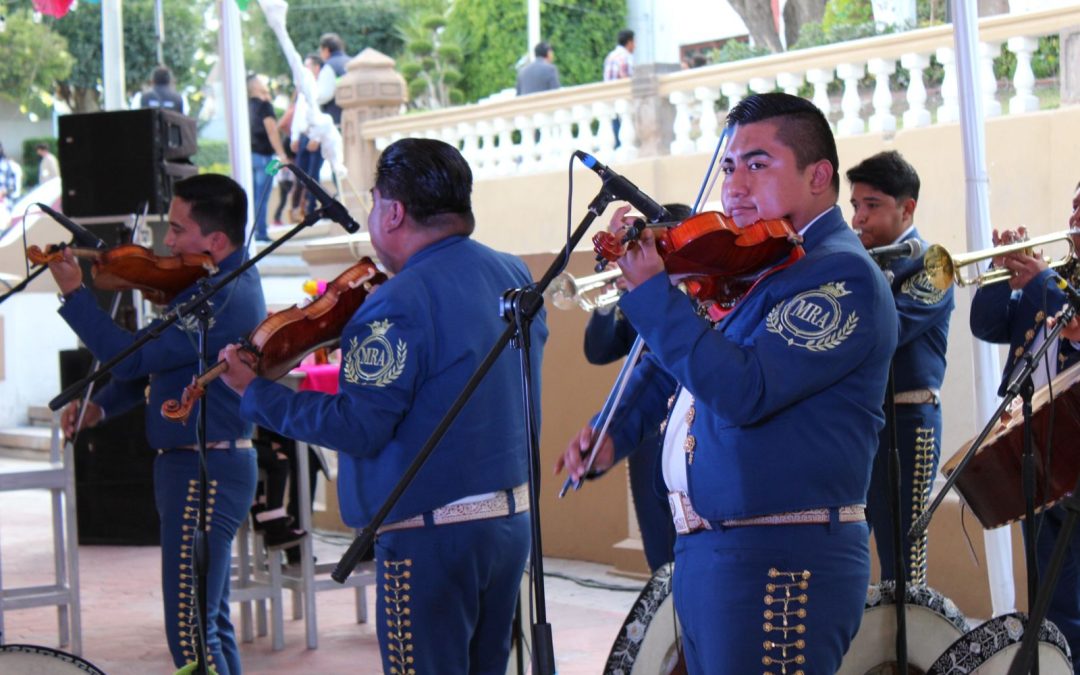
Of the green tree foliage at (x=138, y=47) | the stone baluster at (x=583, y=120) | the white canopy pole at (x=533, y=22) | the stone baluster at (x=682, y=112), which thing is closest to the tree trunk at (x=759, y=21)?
the stone baluster at (x=583, y=120)

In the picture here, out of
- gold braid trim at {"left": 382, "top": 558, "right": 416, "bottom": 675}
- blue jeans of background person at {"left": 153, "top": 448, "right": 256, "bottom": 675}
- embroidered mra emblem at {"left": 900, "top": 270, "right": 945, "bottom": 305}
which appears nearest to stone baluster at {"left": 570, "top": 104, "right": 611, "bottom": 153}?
embroidered mra emblem at {"left": 900, "top": 270, "right": 945, "bottom": 305}

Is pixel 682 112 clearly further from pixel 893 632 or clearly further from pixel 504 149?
pixel 893 632

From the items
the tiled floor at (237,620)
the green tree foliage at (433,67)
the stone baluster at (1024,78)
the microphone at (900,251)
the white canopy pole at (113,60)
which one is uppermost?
the green tree foliage at (433,67)

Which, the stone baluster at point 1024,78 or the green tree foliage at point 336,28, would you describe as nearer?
the stone baluster at point 1024,78

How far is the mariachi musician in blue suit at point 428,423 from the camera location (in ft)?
10.3

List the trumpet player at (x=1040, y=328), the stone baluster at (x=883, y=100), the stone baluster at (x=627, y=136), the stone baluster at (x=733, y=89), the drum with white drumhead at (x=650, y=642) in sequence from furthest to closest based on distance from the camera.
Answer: the stone baluster at (x=627, y=136), the stone baluster at (x=733, y=89), the stone baluster at (x=883, y=100), the trumpet player at (x=1040, y=328), the drum with white drumhead at (x=650, y=642)

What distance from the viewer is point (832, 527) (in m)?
2.61

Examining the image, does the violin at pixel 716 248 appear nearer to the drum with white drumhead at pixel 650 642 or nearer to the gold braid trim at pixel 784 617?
the gold braid trim at pixel 784 617

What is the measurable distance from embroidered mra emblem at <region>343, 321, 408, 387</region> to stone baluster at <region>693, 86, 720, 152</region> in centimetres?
611

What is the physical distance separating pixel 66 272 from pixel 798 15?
35.6ft

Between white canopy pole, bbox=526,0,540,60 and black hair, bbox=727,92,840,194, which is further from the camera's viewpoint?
white canopy pole, bbox=526,0,540,60

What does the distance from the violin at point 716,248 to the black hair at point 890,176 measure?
2.03m

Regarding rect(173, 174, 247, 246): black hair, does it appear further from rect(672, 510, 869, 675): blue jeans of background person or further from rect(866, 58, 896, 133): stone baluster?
rect(866, 58, 896, 133): stone baluster

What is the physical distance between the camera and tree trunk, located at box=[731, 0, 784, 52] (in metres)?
14.8
